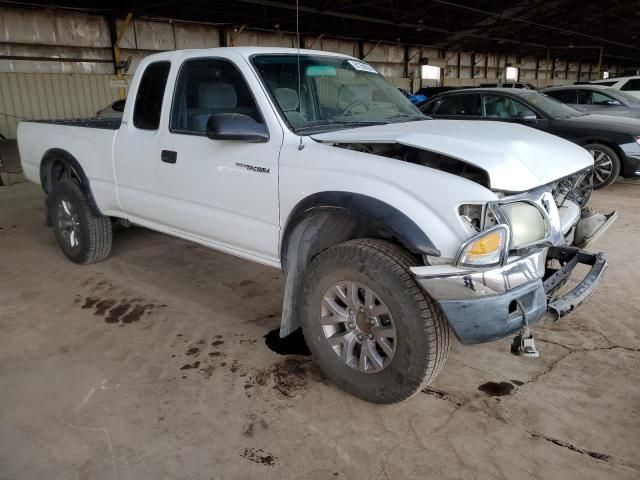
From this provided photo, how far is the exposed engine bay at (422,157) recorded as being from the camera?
2568 mm

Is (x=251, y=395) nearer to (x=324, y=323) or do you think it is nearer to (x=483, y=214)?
(x=324, y=323)

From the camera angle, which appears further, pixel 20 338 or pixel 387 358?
pixel 20 338

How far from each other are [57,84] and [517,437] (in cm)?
1325

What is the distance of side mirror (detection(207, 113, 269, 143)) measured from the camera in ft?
9.01

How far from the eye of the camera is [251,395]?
2768mm

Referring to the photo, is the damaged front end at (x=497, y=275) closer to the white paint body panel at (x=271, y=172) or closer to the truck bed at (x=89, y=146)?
the white paint body panel at (x=271, y=172)

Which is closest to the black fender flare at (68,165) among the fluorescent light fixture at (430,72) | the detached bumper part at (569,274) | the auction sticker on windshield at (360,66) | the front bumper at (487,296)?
the auction sticker on windshield at (360,66)

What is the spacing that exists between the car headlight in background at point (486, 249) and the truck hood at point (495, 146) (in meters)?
0.23

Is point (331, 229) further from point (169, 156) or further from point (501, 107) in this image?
point (501, 107)

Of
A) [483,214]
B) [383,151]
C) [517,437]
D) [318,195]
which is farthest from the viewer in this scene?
[383,151]

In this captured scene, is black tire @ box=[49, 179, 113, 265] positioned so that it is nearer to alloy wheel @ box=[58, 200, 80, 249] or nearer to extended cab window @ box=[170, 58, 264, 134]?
alloy wheel @ box=[58, 200, 80, 249]

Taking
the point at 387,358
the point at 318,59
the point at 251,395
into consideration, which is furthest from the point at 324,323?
the point at 318,59

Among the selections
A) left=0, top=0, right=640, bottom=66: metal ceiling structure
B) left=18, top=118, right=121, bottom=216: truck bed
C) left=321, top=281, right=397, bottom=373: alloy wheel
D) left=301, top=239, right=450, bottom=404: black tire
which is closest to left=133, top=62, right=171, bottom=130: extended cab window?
left=18, top=118, right=121, bottom=216: truck bed

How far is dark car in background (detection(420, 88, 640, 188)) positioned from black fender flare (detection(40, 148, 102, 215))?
5934 mm
